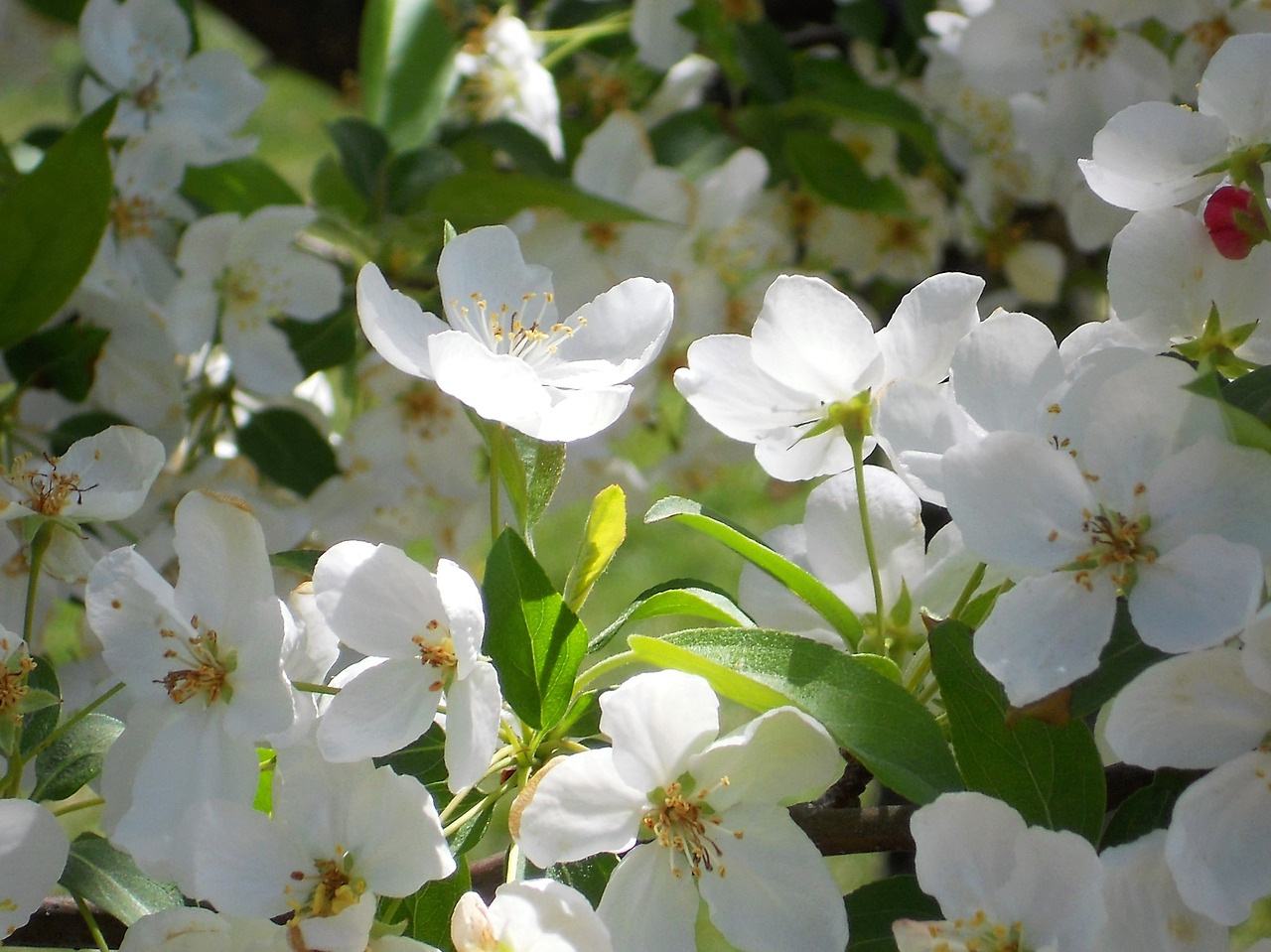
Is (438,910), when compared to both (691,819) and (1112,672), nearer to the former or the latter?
(691,819)

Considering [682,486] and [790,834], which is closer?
[790,834]

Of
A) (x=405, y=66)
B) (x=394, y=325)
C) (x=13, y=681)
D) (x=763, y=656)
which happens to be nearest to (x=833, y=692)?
(x=763, y=656)

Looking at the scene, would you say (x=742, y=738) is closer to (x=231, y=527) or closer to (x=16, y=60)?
(x=231, y=527)

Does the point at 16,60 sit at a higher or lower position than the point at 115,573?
lower

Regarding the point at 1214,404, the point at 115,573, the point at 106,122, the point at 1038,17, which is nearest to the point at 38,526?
the point at 115,573

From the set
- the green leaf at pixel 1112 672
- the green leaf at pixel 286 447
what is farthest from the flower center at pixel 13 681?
the green leaf at pixel 286 447

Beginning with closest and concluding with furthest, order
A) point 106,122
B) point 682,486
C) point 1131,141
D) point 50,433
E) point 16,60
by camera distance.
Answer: point 1131,141 → point 106,122 → point 50,433 → point 682,486 → point 16,60
